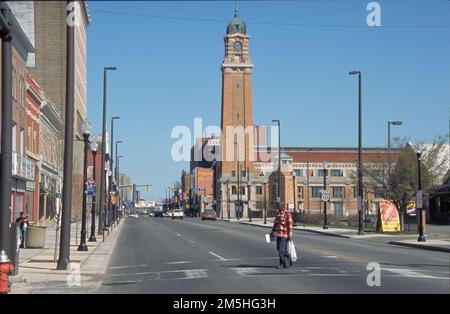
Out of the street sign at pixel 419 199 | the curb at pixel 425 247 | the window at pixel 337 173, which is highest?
the window at pixel 337 173

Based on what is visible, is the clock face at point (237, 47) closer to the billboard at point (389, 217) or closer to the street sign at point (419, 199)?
the billboard at point (389, 217)

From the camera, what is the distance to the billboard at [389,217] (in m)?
48.8

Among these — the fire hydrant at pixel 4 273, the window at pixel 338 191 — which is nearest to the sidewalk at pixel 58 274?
the fire hydrant at pixel 4 273

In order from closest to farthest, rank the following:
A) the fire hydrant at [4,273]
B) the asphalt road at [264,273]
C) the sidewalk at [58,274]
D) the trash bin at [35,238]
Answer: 1. the fire hydrant at [4,273]
2. the asphalt road at [264,273]
3. the sidewalk at [58,274]
4. the trash bin at [35,238]

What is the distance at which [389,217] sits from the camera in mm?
49281

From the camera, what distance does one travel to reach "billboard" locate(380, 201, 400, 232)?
1919 inches

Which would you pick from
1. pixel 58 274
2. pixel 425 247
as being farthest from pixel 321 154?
pixel 58 274

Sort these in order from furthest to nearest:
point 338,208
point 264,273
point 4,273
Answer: point 338,208 < point 264,273 < point 4,273

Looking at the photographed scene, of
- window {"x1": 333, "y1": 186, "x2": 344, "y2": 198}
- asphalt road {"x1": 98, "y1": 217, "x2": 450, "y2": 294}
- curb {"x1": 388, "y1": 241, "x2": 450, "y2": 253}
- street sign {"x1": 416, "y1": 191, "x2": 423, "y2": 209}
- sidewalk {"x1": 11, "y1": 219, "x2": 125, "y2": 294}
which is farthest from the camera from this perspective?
window {"x1": 333, "y1": 186, "x2": 344, "y2": 198}

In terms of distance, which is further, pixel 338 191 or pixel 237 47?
pixel 237 47

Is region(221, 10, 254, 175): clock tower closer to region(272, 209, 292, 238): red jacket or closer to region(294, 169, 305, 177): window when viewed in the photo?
region(294, 169, 305, 177): window

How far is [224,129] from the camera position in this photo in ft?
449

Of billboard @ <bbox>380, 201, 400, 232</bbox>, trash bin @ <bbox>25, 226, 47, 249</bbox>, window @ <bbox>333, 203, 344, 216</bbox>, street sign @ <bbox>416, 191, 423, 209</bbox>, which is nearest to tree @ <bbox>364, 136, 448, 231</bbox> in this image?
billboard @ <bbox>380, 201, 400, 232</bbox>

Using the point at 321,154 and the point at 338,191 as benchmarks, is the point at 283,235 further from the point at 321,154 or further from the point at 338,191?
the point at 321,154
